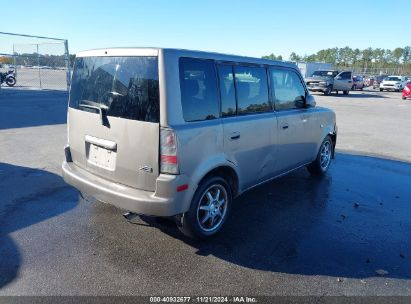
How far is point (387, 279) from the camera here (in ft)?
10.9

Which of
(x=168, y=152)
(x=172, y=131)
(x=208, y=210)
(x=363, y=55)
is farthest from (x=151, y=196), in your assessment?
(x=363, y=55)

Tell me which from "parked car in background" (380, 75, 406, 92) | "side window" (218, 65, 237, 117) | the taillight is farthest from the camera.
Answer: "parked car in background" (380, 75, 406, 92)

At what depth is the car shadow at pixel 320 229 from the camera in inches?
140

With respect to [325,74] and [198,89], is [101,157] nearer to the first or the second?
[198,89]

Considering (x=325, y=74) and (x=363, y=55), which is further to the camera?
(x=363, y=55)

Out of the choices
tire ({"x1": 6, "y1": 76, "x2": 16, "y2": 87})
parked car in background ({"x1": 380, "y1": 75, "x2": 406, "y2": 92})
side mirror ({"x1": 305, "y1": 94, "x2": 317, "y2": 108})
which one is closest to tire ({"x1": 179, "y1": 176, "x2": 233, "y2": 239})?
side mirror ({"x1": 305, "y1": 94, "x2": 317, "y2": 108})

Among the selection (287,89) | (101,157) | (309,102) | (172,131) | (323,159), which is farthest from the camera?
(323,159)

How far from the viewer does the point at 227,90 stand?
3.99m

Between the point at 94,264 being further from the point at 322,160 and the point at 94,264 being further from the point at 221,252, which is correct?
the point at 322,160

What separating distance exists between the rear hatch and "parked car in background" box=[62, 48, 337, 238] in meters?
0.01

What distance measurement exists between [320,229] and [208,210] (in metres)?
1.44

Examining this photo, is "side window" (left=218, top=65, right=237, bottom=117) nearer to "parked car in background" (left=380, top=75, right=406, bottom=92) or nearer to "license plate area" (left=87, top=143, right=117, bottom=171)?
"license plate area" (left=87, top=143, right=117, bottom=171)

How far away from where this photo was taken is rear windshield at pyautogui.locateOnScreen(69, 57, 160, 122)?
3348 millimetres

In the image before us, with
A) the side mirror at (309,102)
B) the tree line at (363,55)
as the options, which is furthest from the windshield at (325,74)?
the tree line at (363,55)
